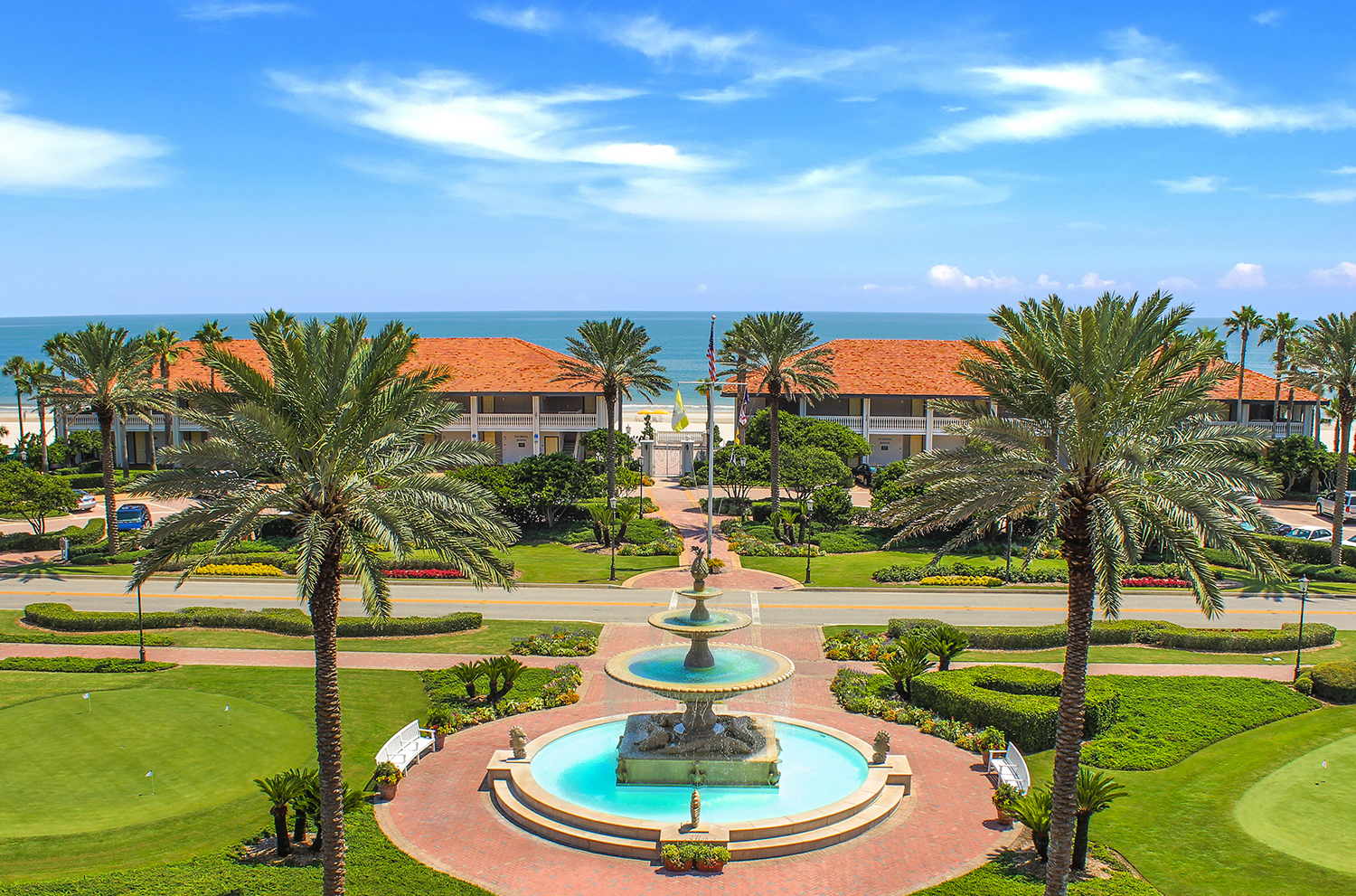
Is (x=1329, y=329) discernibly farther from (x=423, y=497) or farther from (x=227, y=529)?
(x=227, y=529)

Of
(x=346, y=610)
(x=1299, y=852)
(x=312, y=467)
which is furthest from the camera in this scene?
(x=346, y=610)

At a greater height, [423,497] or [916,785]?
[423,497]

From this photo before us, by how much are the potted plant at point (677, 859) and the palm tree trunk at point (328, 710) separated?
5789 mm

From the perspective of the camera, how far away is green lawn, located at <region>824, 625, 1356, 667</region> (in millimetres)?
30906

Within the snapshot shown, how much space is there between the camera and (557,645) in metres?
31.4

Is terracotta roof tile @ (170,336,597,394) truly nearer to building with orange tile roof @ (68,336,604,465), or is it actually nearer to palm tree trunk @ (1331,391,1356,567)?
building with orange tile roof @ (68,336,604,465)

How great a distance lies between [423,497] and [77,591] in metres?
30.7

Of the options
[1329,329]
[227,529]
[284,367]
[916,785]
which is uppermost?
[1329,329]

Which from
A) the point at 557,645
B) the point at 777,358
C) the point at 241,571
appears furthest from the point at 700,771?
the point at 777,358

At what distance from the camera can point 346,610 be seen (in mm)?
35656

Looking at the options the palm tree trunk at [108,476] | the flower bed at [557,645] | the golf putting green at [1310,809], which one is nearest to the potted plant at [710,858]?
the golf putting green at [1310,809]

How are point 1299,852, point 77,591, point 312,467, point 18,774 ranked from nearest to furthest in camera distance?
point 312,467, point 1299,852, point 18,774, point 77,591

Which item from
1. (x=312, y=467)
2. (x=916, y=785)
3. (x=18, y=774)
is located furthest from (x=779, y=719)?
(x=18, y=774)

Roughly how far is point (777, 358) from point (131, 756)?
3568cm
